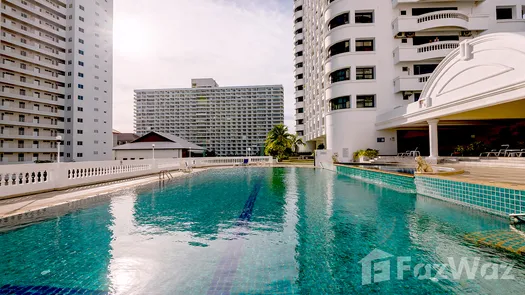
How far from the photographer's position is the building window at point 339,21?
28.0 meters

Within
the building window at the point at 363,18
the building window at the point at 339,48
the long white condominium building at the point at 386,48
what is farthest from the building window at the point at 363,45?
the building window at the point at 363,18

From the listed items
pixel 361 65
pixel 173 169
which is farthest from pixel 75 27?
pixel 361 65

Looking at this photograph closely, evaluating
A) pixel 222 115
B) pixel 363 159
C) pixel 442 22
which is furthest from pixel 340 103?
pixel 222 115

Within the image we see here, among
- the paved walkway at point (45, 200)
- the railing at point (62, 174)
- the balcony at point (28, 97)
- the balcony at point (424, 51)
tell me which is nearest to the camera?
the paved walkway at point (45, 200)

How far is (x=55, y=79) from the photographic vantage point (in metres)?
48.1

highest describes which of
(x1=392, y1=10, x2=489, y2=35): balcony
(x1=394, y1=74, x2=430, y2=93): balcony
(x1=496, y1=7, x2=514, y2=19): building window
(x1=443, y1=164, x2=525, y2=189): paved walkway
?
(x1=496, y1=7, x2=514, y2=19): building window

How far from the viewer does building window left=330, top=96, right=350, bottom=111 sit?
27875 millimetres

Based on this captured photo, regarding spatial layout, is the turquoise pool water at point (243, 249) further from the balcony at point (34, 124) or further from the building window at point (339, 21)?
the balcony at point (34, 124)

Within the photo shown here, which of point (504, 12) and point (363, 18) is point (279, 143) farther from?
point (504, 12)

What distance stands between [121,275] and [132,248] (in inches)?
48.3

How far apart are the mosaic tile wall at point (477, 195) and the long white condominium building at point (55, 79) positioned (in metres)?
56.4

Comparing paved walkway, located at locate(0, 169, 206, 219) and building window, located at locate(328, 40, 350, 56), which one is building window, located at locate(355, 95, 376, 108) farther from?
paved walkway, located at locate(0, 169, 206, 219)

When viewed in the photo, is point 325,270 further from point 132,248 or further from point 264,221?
point 132,248

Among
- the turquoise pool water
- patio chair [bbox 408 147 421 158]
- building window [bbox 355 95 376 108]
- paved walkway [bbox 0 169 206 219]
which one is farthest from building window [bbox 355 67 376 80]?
paved walkway [bbox 0 169 206 219]
